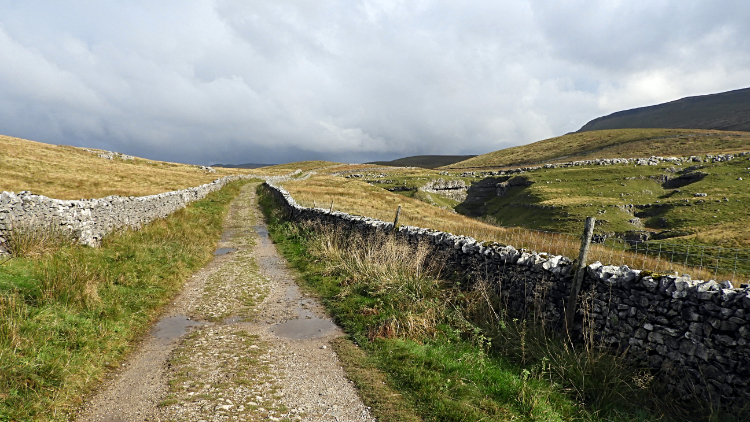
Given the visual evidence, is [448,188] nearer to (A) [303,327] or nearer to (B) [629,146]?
(A) [303,327]

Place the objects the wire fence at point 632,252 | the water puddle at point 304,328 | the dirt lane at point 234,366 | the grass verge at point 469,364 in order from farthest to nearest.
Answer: the water puddle at point 304,328
the wire fence at point 632,252
the grass verge at point 469,364
the dirt lane at point 234,366

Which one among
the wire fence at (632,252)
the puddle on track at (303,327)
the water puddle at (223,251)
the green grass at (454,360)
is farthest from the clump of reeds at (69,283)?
the wire fence at (632,252)

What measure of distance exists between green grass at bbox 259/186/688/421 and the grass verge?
0.02 meters

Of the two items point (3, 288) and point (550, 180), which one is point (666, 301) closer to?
point (3, 288)

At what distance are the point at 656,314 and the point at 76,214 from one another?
16534mm

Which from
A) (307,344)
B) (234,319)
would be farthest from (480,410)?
(234,319)

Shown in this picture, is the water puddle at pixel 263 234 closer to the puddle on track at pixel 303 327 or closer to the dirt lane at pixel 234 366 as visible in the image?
the dirt lane at pixel 234 366

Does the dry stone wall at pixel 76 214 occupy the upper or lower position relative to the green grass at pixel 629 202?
upper

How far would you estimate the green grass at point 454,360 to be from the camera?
549 cm

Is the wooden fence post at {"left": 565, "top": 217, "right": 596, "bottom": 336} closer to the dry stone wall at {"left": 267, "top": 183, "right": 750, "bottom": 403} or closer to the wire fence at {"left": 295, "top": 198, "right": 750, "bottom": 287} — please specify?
the dry stone wall at {"left": 267, "top": 183, "right": 750, "bottom": 403}

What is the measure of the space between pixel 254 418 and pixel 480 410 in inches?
132

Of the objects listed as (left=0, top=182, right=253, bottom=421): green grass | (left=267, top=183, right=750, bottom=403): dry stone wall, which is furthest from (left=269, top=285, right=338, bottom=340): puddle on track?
(left=267, top=183, right=750, bottom=403): dry stone wall

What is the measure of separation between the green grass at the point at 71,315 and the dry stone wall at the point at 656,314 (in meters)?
8.40

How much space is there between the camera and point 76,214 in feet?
40.1
